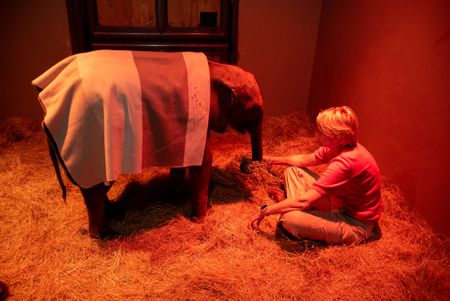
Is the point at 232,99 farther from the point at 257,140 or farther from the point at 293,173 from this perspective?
the point at 293,173

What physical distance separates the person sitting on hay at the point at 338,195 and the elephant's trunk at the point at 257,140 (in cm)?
47

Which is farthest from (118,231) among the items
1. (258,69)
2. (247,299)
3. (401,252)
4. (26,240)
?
(258,69)

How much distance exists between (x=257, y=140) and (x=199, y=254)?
97cm

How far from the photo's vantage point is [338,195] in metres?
2.12

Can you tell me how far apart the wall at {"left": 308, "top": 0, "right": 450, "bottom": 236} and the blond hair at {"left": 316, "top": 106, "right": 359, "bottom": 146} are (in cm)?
66

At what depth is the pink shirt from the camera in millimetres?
1917

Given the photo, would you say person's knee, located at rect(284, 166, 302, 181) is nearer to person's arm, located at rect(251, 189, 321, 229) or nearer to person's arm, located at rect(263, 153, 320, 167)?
person's arm, located at rect(263, 153, 320, 167)

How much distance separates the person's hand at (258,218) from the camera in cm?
212

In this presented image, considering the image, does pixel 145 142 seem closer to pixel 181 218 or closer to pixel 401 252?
pixel 181 218

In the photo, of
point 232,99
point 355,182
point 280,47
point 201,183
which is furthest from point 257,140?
point 280,47

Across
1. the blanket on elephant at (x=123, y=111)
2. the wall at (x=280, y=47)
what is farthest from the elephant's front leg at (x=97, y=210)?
the wall at (x=280, y=47)

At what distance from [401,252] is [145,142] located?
1.64 m

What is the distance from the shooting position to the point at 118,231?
2.30 meters

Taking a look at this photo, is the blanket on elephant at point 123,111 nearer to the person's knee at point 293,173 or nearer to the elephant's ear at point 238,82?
the elephant's ear at point 238,82
